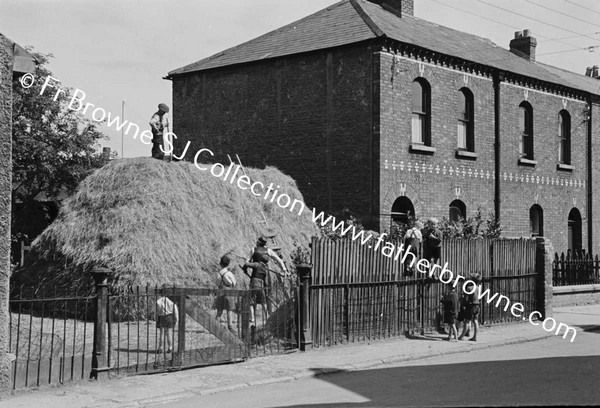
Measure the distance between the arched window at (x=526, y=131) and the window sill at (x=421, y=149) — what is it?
561 centimetres

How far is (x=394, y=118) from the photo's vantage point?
860 inches

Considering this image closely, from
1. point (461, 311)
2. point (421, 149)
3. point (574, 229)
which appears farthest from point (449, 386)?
point (574, 229)

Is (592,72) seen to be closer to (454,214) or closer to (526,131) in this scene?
(526,131)

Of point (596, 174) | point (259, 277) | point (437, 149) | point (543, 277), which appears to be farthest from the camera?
point (596, 174)

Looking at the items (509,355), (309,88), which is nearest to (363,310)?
(509,355)

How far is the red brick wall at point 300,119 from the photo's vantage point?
2192 centimetres

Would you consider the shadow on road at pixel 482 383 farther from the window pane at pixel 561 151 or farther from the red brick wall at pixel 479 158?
the window pane at pixel 561 151

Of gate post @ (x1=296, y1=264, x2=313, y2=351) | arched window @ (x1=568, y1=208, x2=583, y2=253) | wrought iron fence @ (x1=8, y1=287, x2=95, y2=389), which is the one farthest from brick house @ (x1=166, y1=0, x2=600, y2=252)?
wrought iron fence @ (x1=8, y1=287, x2=95, y2=389)

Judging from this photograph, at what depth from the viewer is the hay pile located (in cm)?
1503

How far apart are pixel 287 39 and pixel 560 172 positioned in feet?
38.1

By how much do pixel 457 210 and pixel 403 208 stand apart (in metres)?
2.69

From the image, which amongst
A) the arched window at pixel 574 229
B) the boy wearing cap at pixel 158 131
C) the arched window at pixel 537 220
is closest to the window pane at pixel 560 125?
the arched window at pixel 574 229

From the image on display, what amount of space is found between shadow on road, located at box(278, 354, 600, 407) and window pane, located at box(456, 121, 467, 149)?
12550 mm

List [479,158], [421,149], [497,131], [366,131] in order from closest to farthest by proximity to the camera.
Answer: [366,131], [421,149], [479,158], [497,131]
